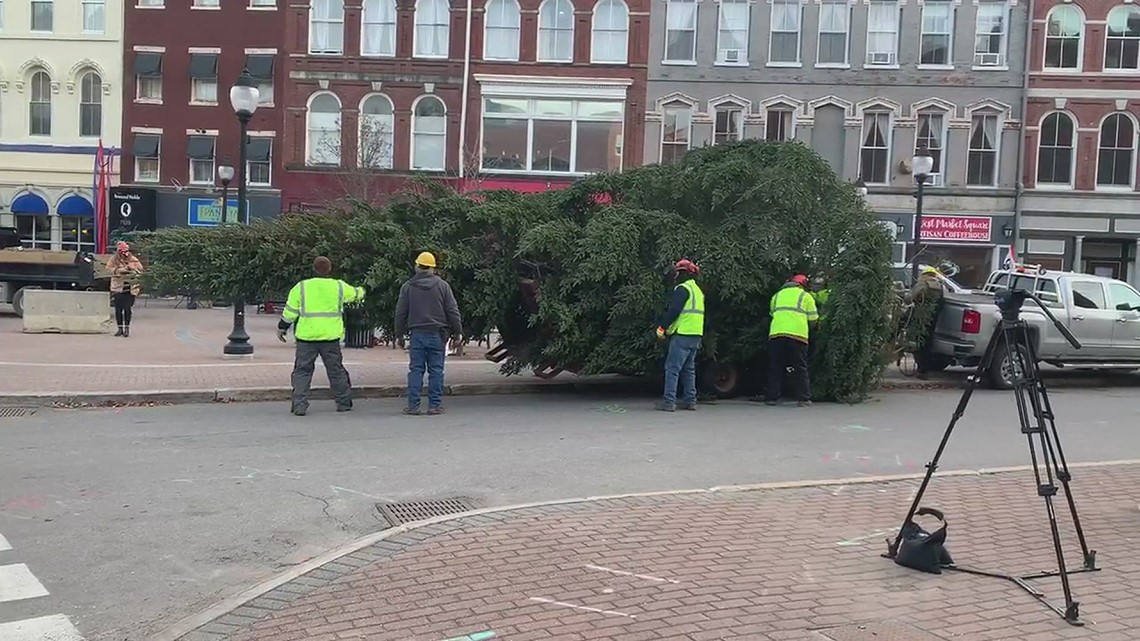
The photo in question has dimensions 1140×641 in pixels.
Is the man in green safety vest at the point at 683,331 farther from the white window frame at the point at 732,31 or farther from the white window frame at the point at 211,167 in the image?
the white window frame at the point at 211,167

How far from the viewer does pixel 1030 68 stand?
32.1m

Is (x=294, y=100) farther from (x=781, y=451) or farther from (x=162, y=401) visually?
(x=781, y=451)

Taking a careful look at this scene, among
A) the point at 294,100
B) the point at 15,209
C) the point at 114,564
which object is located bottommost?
the point at 114,564

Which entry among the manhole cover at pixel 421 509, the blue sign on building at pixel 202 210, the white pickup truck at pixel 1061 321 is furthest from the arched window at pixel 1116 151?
the manhole cover at pixel 421 509

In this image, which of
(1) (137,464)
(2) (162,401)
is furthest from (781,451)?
(2) (162,401)

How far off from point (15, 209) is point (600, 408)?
111 ft

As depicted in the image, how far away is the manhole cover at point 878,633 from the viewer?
4.50 m

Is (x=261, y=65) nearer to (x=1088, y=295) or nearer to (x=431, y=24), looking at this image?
(x=431, y=24)

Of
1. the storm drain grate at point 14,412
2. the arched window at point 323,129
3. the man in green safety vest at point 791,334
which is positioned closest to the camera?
the storm drain grate at point 14,412

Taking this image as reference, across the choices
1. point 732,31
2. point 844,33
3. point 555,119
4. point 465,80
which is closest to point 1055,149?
point 844,33

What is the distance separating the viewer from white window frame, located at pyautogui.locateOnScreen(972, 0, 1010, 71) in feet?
106

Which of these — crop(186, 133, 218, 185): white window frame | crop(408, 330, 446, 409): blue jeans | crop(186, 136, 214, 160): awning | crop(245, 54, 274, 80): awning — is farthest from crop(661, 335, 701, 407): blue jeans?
crop(186, 136, 214, 160): awning

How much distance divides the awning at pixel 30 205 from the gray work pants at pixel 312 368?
103 feet

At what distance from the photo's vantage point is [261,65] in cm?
3653
